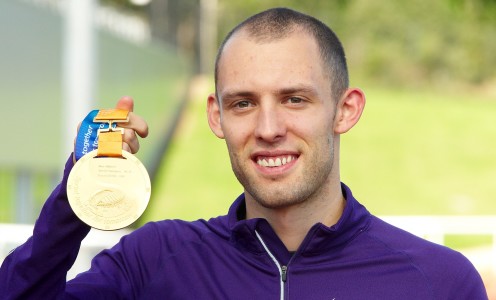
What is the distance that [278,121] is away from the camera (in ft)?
6.99

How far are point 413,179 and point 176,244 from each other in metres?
20.7

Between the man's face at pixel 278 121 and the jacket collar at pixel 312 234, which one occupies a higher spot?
the man's face at pixel 278 121

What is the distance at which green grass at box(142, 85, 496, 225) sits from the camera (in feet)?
65.3

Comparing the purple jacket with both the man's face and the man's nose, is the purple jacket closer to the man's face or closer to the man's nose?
the man's face

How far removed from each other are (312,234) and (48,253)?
0.59m

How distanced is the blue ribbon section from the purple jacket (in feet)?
0.88

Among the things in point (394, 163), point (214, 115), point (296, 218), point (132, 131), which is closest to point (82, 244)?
point (214, 115)

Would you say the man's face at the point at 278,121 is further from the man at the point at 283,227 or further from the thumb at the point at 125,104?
the thumb at the point at 125,104

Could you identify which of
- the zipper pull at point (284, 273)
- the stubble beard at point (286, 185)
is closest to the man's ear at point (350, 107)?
the stubble beard at point (286, 185)

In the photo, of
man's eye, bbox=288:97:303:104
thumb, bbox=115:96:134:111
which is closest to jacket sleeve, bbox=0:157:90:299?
thumb, bbox=115:96:134:111

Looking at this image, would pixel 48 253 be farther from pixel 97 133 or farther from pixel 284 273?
pixel 284 273

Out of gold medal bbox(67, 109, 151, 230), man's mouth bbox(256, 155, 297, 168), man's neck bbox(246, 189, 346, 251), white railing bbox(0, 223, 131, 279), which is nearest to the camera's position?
gold medal bbox(67, 109, 151, 230)

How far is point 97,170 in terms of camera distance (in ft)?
6.24

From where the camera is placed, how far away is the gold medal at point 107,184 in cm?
188
